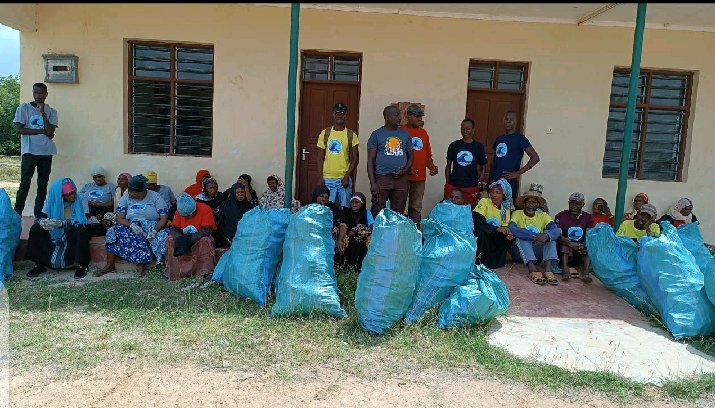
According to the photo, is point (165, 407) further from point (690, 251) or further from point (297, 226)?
point (690, 251)

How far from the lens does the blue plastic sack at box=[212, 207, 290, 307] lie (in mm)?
4398

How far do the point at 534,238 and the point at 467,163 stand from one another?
3.69 feet

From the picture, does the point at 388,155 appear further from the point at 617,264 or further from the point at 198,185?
the point at 198,185

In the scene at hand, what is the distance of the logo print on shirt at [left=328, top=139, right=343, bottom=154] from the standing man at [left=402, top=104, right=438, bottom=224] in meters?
0.85

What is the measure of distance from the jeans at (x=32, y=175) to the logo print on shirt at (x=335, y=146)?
354 centimetres

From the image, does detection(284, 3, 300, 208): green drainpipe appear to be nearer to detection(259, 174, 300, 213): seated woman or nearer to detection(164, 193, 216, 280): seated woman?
detection(164, 193, 216, 280): seated woman

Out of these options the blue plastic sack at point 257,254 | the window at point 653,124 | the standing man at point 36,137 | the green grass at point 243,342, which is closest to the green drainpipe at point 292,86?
the blue plastic sack at point 257,254

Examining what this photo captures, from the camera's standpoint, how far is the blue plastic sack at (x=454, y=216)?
480 cm

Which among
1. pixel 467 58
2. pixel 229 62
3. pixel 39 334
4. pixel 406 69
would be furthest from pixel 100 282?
pixel 467 58

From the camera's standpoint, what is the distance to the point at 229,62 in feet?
22.1

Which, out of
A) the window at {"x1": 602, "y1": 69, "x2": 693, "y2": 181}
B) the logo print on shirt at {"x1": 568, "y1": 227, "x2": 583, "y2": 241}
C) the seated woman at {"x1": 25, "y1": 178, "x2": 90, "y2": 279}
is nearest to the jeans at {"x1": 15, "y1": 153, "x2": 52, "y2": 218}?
the seated woman at {"x1": 25, "y1": 178, "x2": 90, "y2": 279}

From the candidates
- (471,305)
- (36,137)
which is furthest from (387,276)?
(36,137)

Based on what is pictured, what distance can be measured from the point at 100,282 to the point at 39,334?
134 cm

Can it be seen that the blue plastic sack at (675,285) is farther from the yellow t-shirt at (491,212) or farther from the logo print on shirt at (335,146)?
the logo print on shirt at (335,146)
